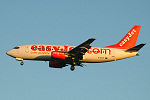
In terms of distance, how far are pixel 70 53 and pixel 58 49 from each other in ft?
9.73

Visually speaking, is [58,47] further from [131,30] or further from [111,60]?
[131,30]

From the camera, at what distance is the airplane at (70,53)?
60938mm

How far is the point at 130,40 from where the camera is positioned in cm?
6919

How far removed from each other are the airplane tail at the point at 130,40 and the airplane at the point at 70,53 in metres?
1.31

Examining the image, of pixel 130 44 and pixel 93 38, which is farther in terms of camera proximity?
pixel 130 44

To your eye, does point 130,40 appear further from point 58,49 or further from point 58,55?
point 58,55

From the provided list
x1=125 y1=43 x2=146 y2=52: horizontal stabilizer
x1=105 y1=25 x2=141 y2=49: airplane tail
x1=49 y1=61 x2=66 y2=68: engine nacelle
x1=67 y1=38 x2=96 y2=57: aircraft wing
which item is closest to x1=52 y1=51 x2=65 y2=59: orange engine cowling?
x1=67 y1=38 x2=96 y2=57: aircraft wing

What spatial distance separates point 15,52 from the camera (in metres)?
63.7

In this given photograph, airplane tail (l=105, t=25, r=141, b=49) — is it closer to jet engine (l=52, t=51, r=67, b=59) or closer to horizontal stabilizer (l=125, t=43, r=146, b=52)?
horizontal stabilizer (l=125, t=43, r=146, b=52)

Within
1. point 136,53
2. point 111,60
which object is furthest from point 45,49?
point 136,53

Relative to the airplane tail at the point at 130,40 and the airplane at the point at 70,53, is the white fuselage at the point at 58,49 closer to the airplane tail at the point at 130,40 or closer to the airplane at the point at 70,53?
the airplane at the point at 70,53

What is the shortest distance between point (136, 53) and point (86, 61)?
32.9 feet

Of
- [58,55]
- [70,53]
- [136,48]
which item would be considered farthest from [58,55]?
[136,48]

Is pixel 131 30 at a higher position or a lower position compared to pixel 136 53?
higher
